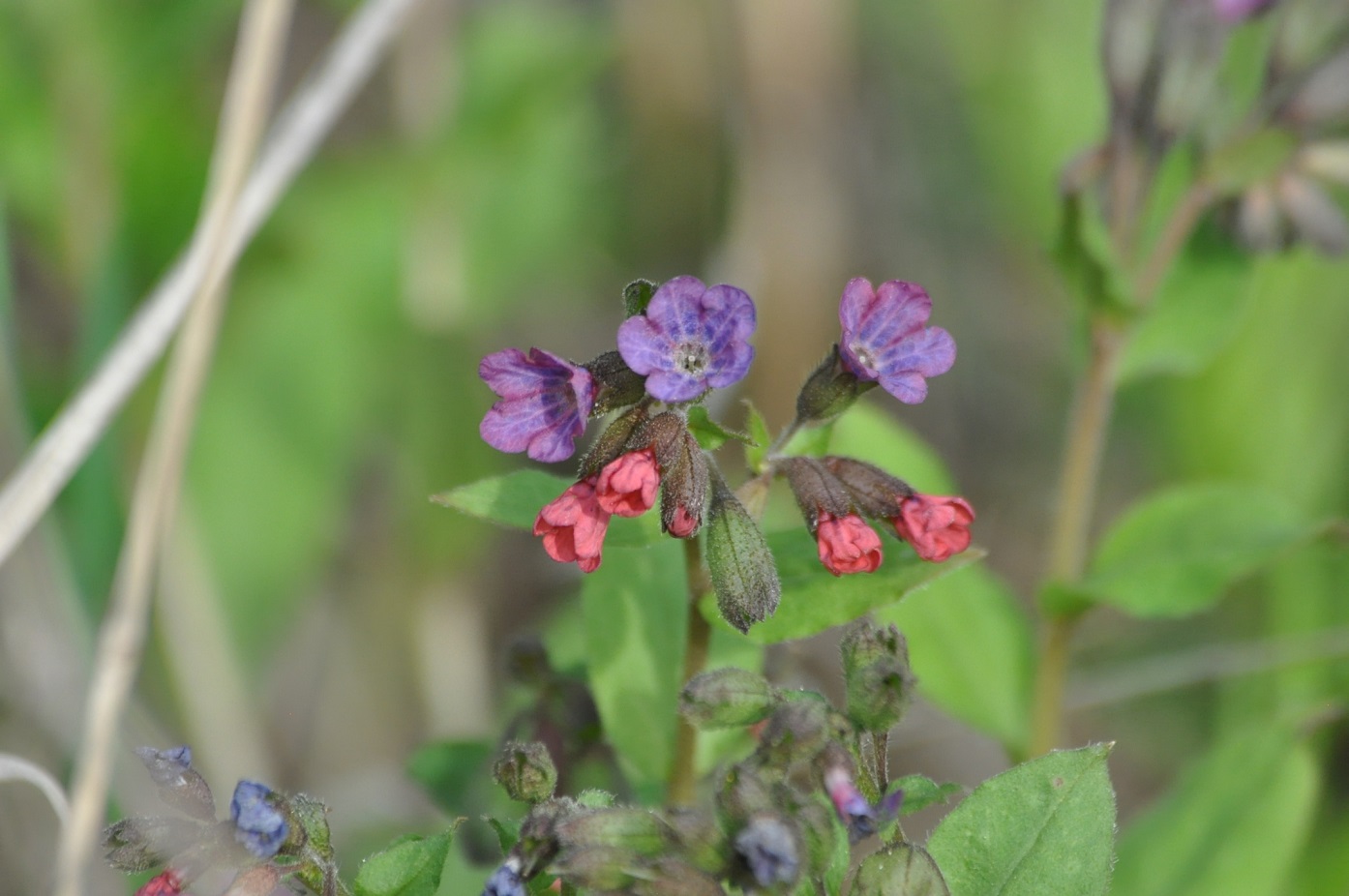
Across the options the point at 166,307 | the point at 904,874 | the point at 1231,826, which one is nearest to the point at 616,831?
the point at 904,874

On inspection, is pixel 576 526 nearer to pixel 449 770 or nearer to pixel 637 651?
pixel 637 651

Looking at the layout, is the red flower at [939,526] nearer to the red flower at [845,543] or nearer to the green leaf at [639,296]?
the red flower at [845,543]

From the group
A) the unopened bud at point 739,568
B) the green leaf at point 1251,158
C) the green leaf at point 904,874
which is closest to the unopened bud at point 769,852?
the green leaf at point 904,874

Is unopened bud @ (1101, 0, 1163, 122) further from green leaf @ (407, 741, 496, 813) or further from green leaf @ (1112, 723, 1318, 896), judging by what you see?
green leaf @ (407, 741, 496, 813)

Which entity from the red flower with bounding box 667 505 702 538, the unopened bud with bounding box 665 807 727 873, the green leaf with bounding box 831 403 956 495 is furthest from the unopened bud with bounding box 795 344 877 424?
the green leaf with bounding box 831 403 956 495

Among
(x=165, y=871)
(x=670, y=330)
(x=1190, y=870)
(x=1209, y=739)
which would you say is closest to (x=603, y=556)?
(x=670, y=330)

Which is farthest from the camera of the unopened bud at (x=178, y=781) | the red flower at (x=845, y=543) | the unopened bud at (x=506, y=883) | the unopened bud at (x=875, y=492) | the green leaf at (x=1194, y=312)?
the green leaf at (x=1194, y=312)
